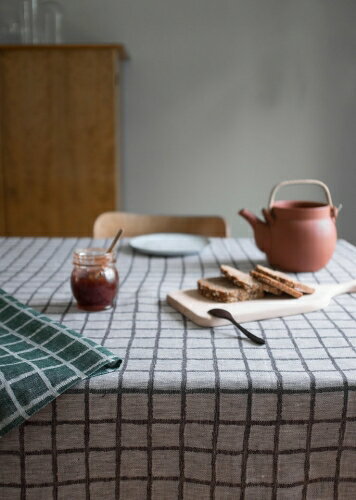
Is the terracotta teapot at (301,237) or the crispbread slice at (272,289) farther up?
the terracotta teapot at (301,237)

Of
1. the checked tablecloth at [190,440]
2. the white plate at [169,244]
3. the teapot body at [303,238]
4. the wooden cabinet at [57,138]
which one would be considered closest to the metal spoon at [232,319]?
the checked tablecloth at [190,440]

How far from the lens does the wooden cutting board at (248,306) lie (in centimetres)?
101

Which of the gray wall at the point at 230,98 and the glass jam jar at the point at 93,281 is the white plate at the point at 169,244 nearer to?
the glass jam jar at the point at 93,281

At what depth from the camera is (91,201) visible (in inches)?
127

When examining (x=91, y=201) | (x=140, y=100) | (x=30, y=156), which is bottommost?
(x=91, y=201)

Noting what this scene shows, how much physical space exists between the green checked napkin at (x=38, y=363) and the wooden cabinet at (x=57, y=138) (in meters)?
2.31

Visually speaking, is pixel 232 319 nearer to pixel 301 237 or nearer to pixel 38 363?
pixel 38 363

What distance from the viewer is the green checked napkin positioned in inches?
28.4

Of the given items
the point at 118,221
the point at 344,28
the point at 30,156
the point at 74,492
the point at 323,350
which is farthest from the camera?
the point at 344,28

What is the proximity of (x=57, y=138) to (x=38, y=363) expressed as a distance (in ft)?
8.40

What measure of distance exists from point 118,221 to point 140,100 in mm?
1655

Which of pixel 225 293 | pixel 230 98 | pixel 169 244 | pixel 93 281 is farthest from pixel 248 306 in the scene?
pixel 230 98

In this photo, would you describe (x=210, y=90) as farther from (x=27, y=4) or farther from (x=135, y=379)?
(x=135, y=379)

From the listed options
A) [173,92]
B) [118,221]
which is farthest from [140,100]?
[118,221]
